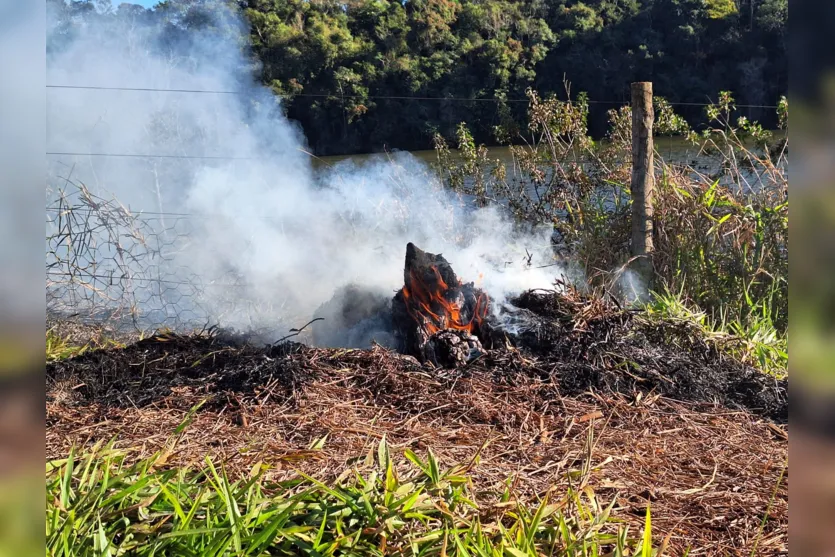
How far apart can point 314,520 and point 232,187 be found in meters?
5.23

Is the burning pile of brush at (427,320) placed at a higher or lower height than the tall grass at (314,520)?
higher

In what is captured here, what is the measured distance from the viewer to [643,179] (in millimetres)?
Answer: 5297

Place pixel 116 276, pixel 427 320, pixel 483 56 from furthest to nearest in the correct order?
pixel 483 56 < pixel 116 276 < pixel 427 320

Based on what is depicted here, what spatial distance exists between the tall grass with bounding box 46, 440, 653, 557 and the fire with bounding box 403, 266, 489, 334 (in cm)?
212

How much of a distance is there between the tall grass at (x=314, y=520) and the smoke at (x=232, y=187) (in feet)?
10.9

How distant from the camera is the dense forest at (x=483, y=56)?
687 inches

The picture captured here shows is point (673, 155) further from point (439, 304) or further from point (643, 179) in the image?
point (439, 304)

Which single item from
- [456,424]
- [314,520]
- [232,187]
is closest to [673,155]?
[232,187]

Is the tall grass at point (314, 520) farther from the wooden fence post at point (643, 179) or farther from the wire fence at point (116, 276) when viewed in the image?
the wooden fence post at point (643, 179)

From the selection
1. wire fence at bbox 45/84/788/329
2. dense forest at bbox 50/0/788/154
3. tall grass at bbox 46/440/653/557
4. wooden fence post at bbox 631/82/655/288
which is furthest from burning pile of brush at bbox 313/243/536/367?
dense forest at bbox 50/0/788/154

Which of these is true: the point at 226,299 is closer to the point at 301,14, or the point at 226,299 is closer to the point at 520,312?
the point at 520,312

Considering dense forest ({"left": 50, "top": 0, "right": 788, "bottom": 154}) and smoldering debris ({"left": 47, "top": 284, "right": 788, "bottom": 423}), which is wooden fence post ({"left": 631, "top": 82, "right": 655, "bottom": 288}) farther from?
dense forest ({"left": 50, "top": 0, "right": 788, "bottom": 154})

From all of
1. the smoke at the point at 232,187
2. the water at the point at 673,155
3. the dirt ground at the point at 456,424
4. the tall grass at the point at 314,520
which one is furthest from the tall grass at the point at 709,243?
the tall grass at the point at 314,520
